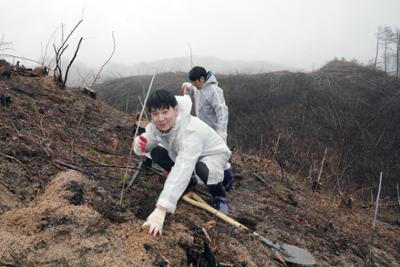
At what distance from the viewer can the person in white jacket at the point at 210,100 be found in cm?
364

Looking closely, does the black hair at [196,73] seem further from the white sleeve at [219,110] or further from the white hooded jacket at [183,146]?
the white hooded jacket at [183,146]

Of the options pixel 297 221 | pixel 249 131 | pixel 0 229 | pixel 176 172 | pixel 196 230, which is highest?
pixel 176 172

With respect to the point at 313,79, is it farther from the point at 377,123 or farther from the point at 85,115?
the point at 85,115

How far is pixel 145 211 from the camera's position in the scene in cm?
221

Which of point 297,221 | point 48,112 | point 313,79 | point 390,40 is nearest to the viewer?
point 297,221

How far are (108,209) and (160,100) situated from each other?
670 mm

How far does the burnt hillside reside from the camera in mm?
14633

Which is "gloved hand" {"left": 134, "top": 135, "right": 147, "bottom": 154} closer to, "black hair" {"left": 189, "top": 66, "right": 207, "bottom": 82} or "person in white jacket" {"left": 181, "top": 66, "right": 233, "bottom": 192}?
"person in white jacket" {"left": 181, "top": 66, "right": 233, "bottom": 192}

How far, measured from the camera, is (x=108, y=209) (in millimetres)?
2076

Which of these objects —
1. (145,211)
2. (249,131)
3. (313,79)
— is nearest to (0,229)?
(145,211)

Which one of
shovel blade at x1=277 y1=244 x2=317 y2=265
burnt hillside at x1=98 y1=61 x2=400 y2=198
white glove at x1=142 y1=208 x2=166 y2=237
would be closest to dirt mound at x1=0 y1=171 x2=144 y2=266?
white glove at x1=142 y1=208 x2=166 y2=237

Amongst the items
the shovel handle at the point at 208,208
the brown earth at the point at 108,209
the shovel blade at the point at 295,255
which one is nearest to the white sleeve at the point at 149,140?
the brown earth at the point at 108,209

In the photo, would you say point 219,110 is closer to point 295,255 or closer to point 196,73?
point 196,73

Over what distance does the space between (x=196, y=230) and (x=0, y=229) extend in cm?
97
